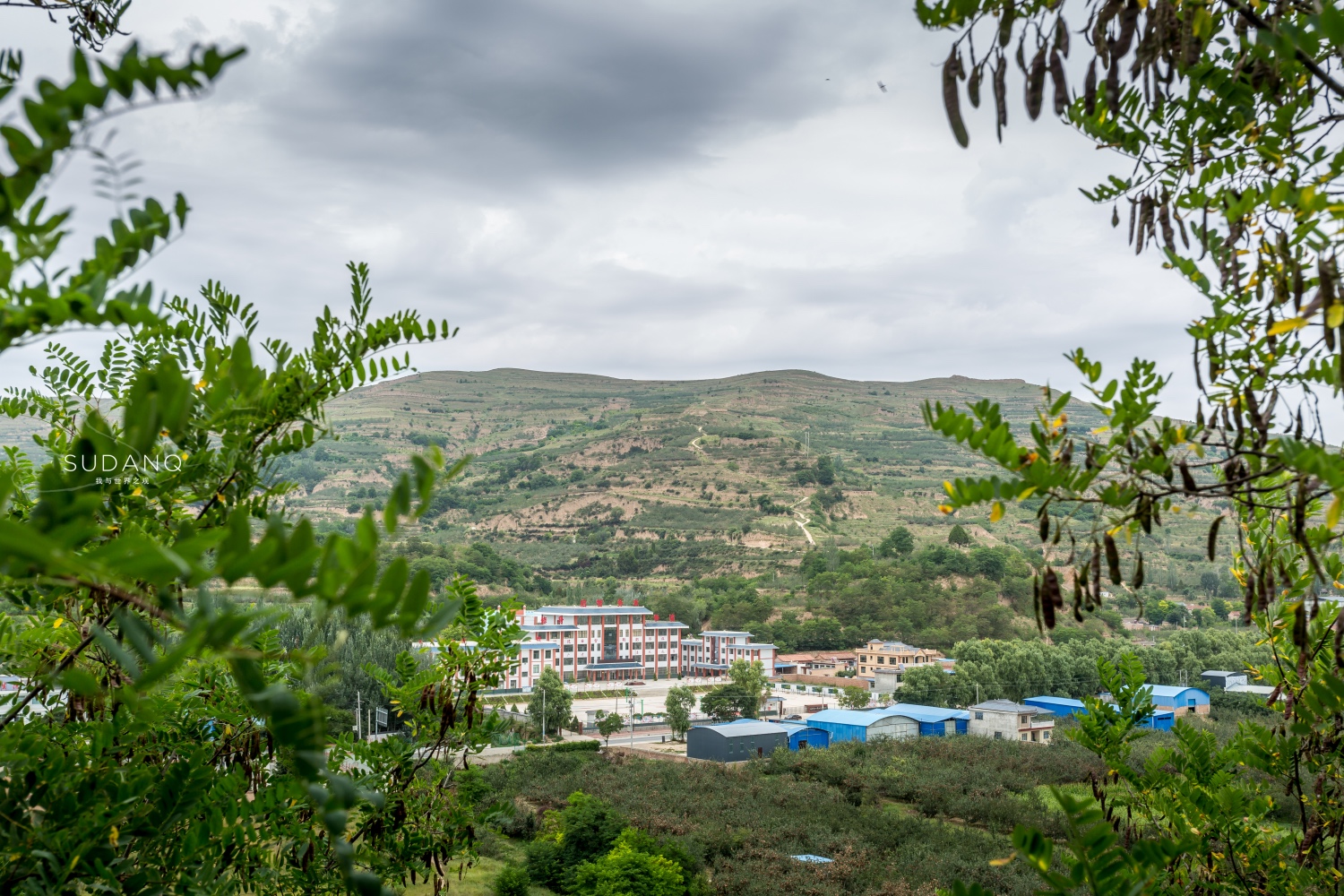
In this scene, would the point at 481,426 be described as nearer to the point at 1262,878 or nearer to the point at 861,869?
the point at 861,869

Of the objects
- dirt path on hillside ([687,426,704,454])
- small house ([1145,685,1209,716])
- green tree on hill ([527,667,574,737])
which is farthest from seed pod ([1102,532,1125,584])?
dirt path on hillside ([687,426,704,454])

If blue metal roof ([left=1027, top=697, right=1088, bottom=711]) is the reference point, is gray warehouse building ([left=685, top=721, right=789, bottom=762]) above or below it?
above

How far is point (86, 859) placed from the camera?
4.75 feet

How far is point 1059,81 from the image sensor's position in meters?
1.61

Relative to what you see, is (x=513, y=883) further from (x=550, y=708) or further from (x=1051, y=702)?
(x=1051, y=702)

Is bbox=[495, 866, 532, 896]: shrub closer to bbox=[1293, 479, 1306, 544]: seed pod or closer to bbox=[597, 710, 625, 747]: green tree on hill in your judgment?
bbox=[1293, 479, 1306, 544]: seed pod

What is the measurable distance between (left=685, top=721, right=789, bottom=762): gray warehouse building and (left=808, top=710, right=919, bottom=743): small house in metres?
2.07

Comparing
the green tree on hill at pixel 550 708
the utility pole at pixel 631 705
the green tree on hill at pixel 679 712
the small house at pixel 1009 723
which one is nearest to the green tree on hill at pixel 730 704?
the green tree on hill at pixel 679 712

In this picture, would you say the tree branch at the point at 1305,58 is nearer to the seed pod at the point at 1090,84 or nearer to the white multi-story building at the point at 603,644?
the seed pod at the point at 1090,84

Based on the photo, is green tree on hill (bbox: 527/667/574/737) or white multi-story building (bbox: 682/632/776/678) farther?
white multi-story building (bbox: 682/632/776/678)

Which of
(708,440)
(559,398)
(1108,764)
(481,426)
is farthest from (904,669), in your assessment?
(559,398)

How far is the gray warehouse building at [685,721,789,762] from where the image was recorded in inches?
950

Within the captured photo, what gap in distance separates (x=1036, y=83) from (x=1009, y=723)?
94.3 feet

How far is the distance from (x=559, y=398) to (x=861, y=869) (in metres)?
110
